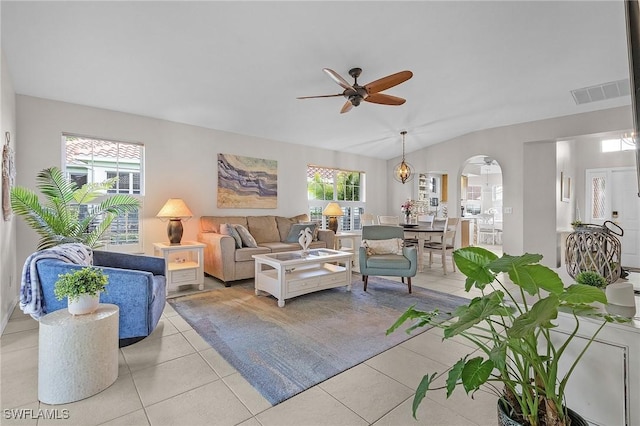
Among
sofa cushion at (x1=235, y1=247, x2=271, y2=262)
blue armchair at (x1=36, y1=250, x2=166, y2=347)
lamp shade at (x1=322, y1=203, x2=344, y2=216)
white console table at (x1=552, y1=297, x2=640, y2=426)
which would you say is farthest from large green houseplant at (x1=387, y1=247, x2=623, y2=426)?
lamp shade at (x1=322, y1=203, x2=344, y2=216)

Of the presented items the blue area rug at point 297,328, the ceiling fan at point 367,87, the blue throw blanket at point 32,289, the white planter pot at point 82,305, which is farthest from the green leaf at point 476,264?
the blue throw blanket at point 32,289

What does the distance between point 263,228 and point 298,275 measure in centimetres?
178

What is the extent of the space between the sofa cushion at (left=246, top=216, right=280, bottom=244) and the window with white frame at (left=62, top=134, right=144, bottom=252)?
1.68 meters

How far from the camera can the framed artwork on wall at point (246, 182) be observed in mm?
5172

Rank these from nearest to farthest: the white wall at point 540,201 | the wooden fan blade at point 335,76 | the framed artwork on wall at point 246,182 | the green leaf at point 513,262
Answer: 1. the green leaf at point 513,262
2. the wooden fan blade at point 335,76
3. the framed artwork on wall at point 246,182
4. the white wall at point 540,201

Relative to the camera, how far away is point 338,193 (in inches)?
278

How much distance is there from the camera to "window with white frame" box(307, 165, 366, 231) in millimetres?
6598

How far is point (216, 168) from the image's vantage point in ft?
16.7

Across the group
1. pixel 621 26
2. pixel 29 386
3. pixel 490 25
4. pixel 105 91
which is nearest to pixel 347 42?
pixel 490 25

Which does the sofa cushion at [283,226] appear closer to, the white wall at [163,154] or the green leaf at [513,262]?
the white wall at [163,154]

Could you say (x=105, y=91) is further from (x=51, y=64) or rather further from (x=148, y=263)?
(x=148, y=263)

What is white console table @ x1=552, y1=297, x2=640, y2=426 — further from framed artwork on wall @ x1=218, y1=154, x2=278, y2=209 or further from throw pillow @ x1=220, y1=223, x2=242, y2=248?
framed artwork on wall @ x1=218, y1=154, x2=278, y2=209

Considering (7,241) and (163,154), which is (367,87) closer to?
(163,154)

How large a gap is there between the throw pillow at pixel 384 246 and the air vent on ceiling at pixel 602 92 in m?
3.29
